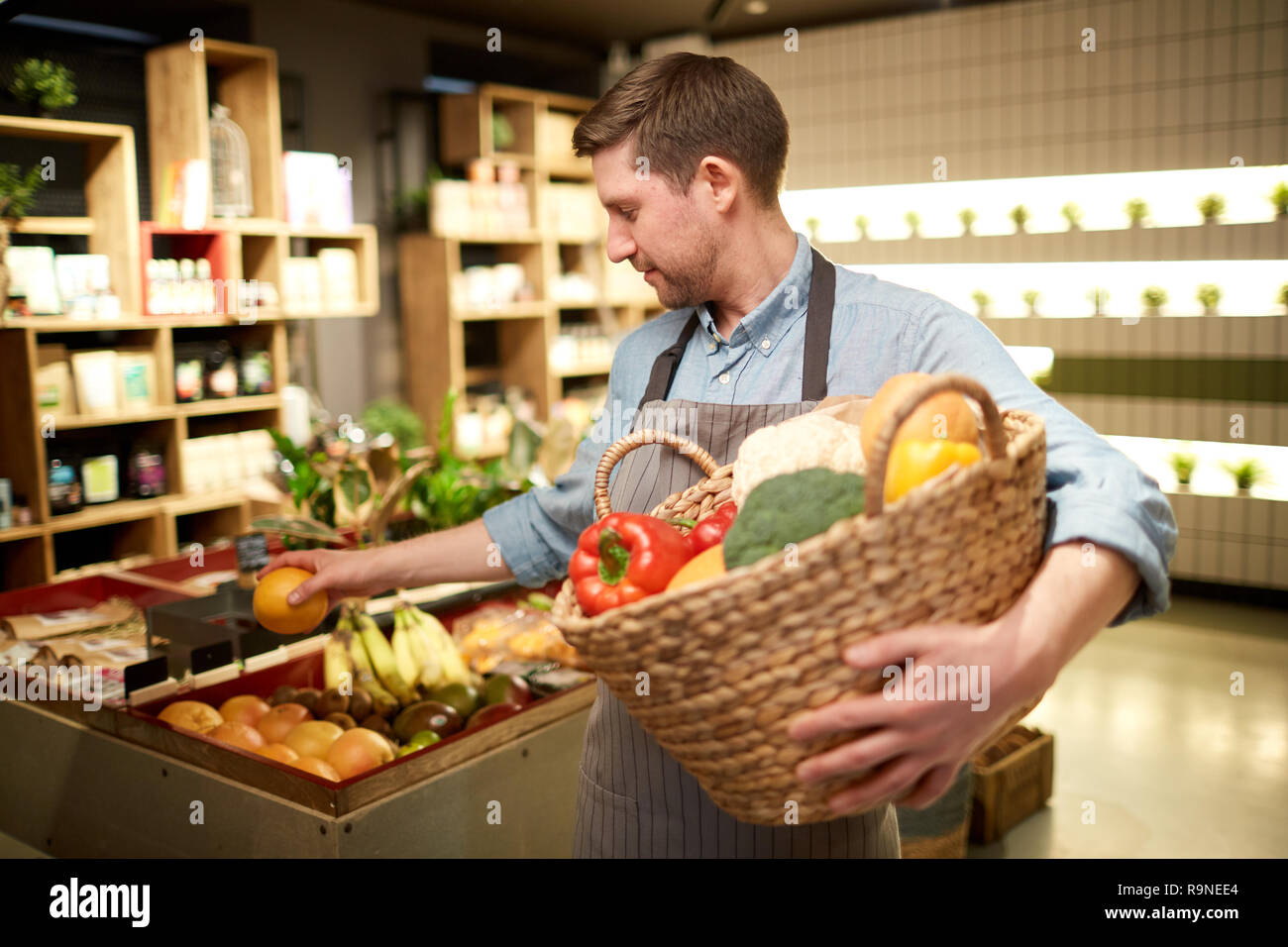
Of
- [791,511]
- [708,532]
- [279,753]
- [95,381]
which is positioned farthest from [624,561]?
[95,381]

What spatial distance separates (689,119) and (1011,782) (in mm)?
2815

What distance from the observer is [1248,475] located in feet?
19.4

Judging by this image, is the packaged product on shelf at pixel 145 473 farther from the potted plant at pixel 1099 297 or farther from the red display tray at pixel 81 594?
the potted plant at pixel 1099 297

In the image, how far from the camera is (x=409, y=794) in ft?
5.89

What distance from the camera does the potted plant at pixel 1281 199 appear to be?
5.75 m

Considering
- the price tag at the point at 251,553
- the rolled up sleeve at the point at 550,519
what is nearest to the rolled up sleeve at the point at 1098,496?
the rolled up sleeve at the point at 550,519

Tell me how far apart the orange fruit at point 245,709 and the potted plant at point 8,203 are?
261 centimetres

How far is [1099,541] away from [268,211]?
16.3 feet

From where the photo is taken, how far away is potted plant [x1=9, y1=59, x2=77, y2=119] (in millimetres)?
4180

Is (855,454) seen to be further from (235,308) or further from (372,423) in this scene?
(372,423)

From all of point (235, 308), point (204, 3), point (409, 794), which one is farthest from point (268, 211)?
point (409, 794)

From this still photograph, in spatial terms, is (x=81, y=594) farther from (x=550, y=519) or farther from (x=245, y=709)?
(x=550, y=519)

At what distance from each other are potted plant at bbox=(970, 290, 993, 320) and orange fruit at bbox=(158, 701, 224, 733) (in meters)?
5.73

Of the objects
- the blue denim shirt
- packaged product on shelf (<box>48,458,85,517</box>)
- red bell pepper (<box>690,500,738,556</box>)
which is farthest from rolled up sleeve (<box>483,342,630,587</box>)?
packaged product on shelf (<box>48,458,85,517</box>)
